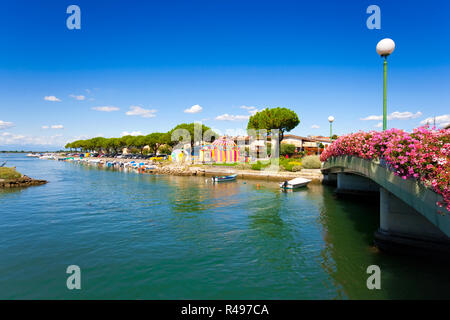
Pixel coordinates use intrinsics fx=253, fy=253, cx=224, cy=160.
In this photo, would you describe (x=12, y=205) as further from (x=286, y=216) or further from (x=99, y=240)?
(x=286, y=216)

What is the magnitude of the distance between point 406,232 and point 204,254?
32.0ft

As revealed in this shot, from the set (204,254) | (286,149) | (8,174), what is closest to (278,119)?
(286,149)

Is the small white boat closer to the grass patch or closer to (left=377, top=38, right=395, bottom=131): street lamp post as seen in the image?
(left=377, top=38, right=395, bottom=131): street lamp post

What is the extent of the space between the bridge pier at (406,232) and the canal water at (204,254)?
730 mm

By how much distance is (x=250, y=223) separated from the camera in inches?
752

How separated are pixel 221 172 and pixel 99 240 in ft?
129

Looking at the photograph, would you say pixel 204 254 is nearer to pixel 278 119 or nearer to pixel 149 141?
pixel 278 119

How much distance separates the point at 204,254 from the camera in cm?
1335

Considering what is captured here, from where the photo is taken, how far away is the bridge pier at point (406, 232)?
35.5 ft

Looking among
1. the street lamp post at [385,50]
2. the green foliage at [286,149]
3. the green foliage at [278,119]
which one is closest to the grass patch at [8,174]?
the green foliage at [278,119]

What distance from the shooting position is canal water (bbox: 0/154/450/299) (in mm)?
9930
